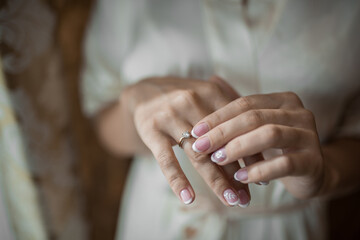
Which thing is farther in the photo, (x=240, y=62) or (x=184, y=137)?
(x=240, y=62)

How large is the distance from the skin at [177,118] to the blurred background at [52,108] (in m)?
0.16

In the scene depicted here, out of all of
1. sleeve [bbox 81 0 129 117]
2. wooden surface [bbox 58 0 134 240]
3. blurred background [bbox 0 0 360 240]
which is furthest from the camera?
wooden surface [bbox 58 0 134 240]

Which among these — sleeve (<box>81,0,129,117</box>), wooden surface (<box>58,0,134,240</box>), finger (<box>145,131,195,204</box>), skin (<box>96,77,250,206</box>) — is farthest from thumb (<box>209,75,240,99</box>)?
wooden surface (<box>58,0,134,240</box>)

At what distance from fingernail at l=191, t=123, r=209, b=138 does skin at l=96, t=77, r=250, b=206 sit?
0.04 feet

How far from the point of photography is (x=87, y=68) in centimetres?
65

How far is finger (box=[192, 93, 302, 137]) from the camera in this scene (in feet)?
1.02

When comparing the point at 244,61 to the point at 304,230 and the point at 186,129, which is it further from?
the point at 304,230

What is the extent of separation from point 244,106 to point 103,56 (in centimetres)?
38

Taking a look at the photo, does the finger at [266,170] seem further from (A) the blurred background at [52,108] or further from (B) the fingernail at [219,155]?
(A) the blurred background at [52,108]

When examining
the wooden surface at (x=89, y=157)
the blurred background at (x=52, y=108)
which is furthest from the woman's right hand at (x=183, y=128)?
the wooden surface at (x=89, y=157)

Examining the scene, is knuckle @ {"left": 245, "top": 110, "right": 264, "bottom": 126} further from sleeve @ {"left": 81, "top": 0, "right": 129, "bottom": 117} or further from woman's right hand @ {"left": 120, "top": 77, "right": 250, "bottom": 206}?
sleeve @ {"left": 81, "top": 0, "right": 129, "bottom": 117}

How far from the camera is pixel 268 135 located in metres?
0.30

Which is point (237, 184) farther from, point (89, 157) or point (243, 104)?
point (89, 157)

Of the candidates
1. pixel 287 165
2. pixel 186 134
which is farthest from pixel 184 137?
pixel 287 165
